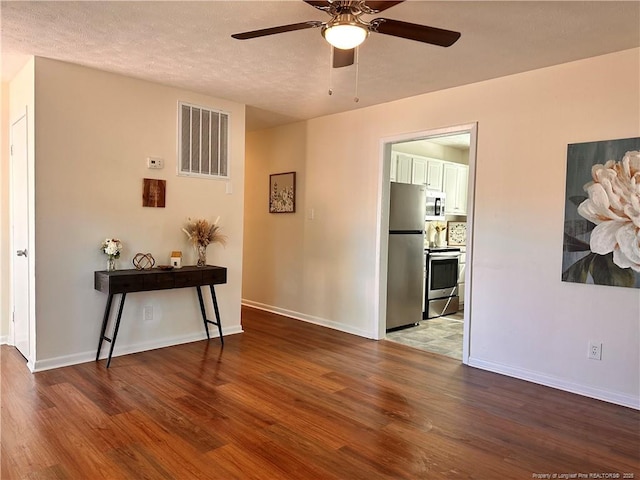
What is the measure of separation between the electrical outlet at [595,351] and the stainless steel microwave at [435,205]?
2.84m

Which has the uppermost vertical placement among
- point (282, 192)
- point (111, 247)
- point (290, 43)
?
point (290, 43)

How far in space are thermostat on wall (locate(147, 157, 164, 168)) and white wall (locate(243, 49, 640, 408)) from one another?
6.58 feet

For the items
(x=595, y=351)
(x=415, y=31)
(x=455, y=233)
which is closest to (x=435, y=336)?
(x=595, y=351)

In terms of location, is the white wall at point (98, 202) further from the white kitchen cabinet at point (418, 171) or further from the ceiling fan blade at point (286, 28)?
the white kitchen cabinet at point (418, 171)

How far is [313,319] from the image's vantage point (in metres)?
5.20

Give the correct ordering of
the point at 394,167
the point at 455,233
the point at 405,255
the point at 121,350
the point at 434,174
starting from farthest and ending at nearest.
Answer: the point at 455,233, the point at 434,174, the point at 394,167, the point at 405,255, the point at 121,350

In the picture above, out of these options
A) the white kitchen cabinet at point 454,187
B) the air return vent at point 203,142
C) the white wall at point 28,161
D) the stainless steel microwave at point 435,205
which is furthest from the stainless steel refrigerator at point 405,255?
the white wall at point 28,161

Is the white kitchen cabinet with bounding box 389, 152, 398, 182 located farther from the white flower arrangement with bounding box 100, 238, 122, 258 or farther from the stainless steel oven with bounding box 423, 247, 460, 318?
→ the white flower arrangement with bounding box 100, 238, 122, 258

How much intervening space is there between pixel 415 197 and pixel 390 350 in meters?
1.86

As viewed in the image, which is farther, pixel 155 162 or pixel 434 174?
pixel 434 174

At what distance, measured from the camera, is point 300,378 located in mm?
3346

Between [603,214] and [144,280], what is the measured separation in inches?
137

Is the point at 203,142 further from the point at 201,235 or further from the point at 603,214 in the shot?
the point at 603,214

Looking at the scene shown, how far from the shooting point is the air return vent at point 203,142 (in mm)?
4129
